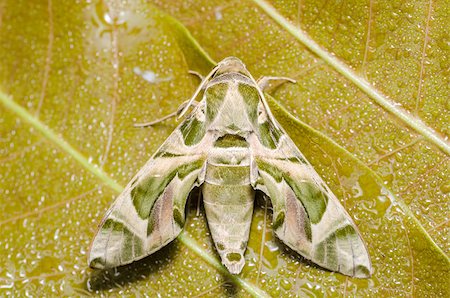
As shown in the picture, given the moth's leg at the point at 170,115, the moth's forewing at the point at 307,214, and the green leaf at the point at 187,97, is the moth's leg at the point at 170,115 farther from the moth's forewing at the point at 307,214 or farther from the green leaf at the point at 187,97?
the moth's forewing at the point at 307,214

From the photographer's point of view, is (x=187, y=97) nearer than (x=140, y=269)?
No

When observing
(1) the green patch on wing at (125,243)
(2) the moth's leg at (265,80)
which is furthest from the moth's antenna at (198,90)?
(1) the green patch on wing at (125,243)

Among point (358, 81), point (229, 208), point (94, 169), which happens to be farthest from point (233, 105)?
point (94, 169)

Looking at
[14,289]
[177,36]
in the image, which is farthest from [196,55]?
[14,289]

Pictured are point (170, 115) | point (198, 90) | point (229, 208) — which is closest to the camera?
point (229, 208)

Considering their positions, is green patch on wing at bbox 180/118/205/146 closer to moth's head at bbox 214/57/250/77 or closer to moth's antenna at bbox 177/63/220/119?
moth's antenna at bbox 177/63/220/119

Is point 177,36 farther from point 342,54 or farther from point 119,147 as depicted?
point 342,54

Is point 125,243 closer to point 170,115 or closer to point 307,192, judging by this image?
point 170,115

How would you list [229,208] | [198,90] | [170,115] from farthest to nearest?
1. [170,115]
2. [198,90]
3. [229,208]
